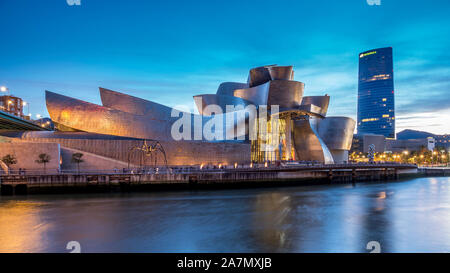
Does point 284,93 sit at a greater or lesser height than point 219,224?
greater

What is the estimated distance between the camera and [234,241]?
1212 cm

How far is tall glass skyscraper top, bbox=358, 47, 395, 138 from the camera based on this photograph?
161250 mm

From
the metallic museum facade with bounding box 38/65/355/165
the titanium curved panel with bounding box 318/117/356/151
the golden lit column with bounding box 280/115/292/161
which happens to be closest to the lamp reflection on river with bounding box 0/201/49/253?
the metallic museum facade with bounding box 38/65/355/165

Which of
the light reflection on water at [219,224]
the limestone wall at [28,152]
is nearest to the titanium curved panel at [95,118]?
the limestone wall at [28,152]

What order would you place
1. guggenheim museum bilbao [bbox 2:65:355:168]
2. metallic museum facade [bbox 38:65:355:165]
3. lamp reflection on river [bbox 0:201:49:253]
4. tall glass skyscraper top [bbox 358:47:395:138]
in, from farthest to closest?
tall glass skyscraper top [bbox 358:47:395:138], metallic museum facade [bbox 38:65:355:165], guggenheim museum bilbao [bbox 2:65:355:168], lamp reflection on river [bbox 0:201:49:253]

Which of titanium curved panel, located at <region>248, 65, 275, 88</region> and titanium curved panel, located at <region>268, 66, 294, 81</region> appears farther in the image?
titanium curved panel, located at <region>248, 65, 275, 88</region>

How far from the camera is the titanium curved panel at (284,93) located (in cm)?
4112

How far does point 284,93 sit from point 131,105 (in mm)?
21311

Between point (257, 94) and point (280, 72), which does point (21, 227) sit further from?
point (280, 72)

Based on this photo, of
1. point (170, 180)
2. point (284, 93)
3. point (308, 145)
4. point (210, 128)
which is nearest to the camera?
point (170, 180)

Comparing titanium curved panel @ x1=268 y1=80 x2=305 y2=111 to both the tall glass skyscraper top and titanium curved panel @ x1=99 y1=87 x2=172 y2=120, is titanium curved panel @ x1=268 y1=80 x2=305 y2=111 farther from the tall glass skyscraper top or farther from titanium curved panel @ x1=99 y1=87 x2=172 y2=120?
the tall glass skyscraper top

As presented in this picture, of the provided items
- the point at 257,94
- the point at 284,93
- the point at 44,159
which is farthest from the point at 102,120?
the point at 284,93

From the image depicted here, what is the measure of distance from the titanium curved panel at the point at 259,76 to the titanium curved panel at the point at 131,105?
58.1 feet

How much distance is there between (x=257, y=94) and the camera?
142ft
